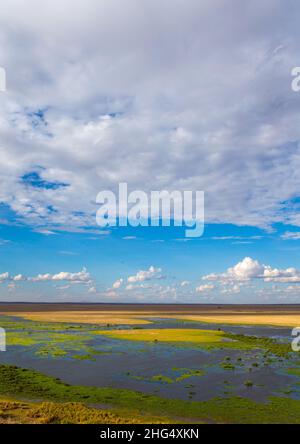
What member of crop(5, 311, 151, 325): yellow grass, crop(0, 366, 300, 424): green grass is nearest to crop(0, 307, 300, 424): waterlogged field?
crop(0, 366, 300, 424): green grass

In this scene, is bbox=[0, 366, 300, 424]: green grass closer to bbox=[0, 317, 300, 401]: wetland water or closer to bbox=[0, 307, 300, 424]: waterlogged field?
bbox=[0, 307, 300, 424]: waterlogged field

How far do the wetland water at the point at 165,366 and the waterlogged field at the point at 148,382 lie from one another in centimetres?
9

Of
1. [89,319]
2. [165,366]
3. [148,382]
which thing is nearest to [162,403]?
[148,382]

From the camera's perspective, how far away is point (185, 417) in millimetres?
21812

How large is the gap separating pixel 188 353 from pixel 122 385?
57.7 feet

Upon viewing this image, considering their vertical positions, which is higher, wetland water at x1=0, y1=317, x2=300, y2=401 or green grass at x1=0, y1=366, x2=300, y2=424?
green grass at x1=0, y1=366, x2=300, y2=424

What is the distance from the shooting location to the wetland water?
93.5 feet

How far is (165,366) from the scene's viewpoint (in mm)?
36781

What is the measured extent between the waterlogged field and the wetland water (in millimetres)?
86

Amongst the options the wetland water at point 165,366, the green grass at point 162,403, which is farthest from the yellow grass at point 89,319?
the green grass at point 162,403
